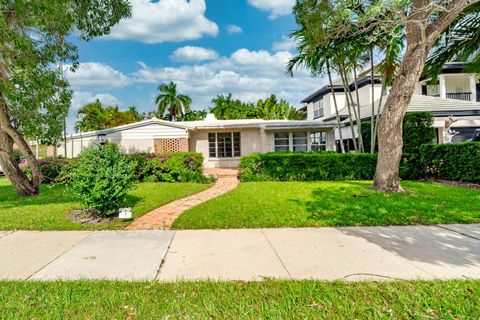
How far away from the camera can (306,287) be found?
10.7 feet

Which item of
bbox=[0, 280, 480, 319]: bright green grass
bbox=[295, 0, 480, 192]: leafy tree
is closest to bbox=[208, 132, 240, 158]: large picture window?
bbox=[295, 0, 480, 192]: leafy tree

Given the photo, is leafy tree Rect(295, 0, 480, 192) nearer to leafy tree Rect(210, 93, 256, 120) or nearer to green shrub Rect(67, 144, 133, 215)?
A: green shrub Rect(67, 144, 133, 215)

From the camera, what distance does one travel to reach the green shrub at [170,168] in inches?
513

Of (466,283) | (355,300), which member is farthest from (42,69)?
(466,283)

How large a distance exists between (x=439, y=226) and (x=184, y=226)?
5316 millimetres

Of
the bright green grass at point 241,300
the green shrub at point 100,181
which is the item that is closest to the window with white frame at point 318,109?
the green shrub at point 100,181

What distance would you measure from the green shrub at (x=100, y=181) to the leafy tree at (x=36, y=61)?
226cm

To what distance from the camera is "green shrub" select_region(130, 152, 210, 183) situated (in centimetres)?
1302

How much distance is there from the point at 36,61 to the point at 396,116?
10624 millimetres

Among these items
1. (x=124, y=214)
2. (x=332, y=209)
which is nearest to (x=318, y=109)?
(x=332, y=209)

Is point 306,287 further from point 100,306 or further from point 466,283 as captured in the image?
point 100,306

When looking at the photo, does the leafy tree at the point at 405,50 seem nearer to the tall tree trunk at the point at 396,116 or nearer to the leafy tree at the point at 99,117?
the tall tree trunk at the point at 396,116

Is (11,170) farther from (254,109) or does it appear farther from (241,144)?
(254,109)

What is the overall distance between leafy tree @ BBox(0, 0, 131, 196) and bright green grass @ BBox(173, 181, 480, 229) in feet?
16.3
